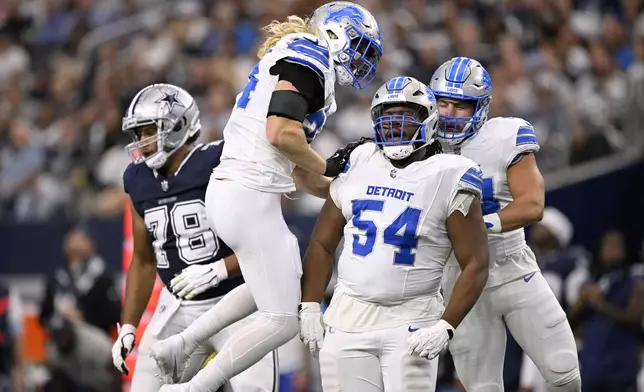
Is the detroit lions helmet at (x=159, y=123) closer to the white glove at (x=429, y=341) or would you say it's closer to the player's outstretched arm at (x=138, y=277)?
the player's outstretched arm at (x=138, y=277)

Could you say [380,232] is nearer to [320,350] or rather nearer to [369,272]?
[369,272]

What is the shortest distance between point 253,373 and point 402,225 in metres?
1.24

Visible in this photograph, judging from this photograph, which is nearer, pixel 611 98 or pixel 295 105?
pixel 295 105

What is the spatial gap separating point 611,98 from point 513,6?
8.35 feet

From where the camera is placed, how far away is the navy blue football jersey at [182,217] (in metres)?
6.22

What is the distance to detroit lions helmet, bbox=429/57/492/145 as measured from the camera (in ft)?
20.2

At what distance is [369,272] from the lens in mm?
5488

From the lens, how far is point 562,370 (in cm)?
624

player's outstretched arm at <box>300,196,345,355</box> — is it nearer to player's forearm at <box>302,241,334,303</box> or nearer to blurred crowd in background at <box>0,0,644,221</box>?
player's forearm at <box>302,241,334,303</box>

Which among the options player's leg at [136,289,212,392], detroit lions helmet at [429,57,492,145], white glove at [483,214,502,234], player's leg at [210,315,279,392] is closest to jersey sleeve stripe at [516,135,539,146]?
detroit lions helmet at [429,57,492,145]

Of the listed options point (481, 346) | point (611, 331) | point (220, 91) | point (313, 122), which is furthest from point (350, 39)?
point (220, 91)

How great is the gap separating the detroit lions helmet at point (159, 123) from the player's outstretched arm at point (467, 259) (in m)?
1.65

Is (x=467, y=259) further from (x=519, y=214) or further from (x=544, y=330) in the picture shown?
(x=544, y=330)

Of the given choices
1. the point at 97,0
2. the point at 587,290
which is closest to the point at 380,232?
the point at 587,290
